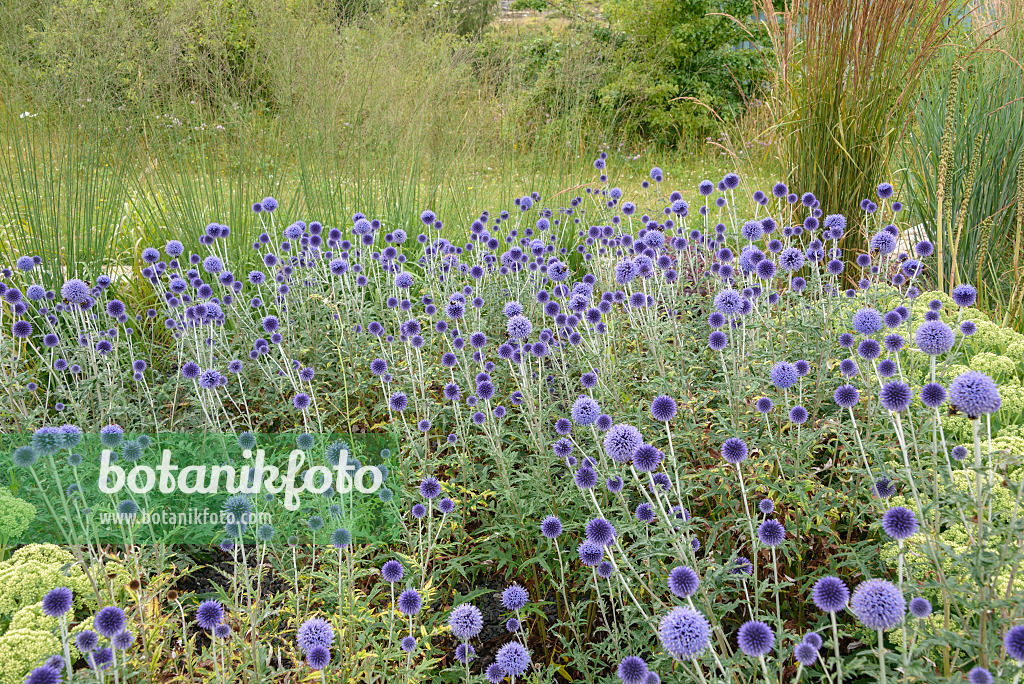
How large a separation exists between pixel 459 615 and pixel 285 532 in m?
1.24

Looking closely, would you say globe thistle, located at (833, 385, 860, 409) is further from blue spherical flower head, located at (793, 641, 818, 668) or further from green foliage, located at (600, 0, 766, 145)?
green foliage, located at (600, 0, 766, 145)

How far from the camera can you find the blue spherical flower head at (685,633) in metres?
1.34

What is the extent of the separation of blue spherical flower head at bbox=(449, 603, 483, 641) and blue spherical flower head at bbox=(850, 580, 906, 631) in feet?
2.91

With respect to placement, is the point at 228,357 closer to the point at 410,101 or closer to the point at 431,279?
the point at 431,279

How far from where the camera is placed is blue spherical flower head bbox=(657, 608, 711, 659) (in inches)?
52.7

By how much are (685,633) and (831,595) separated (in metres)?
0.34

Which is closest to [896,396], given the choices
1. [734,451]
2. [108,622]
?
[734,451]

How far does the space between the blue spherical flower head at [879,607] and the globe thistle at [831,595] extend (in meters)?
0.06

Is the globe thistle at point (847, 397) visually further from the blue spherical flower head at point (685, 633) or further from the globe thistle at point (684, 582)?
the blue spherical flower head at point (685, 633)

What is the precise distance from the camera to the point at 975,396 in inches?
59.4

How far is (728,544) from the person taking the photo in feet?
7.66

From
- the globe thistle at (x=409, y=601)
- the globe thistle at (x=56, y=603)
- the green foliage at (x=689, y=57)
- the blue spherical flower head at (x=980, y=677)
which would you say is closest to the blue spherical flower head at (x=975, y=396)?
the blue spherical flower head at (x=980, y=677)

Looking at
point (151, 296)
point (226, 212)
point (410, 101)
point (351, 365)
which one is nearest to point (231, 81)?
point (226, 212)

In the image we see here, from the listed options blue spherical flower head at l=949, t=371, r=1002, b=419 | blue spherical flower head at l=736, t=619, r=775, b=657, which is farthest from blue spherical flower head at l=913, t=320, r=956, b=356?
blue spherical flower head at l=736, t=619, r=775, b=657
